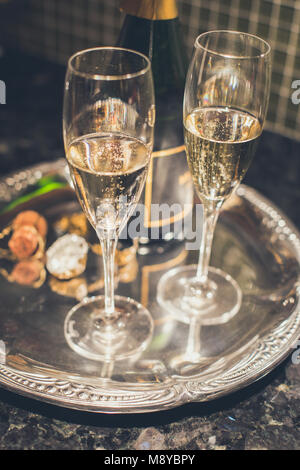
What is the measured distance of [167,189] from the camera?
2.71 ft

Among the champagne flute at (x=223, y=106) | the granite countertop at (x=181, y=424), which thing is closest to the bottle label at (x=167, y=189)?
the champagne flute at (x=223, y=106)

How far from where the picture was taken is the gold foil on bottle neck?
0.78 m

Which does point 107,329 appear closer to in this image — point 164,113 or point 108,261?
point 108,261

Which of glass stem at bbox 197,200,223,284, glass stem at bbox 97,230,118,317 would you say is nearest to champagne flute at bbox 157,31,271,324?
glass stem at bbox 197,200,223,284

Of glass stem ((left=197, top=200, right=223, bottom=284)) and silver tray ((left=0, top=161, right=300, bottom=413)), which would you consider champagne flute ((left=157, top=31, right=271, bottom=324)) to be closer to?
glass stem ((left=197, top=200, right=223, bottom=284))

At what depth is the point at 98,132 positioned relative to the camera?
615 mm

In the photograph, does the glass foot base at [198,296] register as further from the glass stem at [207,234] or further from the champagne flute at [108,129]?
the champagne flute at [108,129]

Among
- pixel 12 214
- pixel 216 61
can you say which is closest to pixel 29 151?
pixel 12 214

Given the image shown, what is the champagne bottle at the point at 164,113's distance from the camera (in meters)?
0.81

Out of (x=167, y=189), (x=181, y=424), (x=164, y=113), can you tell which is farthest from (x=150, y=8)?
(x=181, y=424)

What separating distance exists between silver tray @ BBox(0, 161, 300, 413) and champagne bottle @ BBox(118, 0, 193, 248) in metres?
0.05

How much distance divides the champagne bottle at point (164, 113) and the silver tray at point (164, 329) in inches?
2.0
